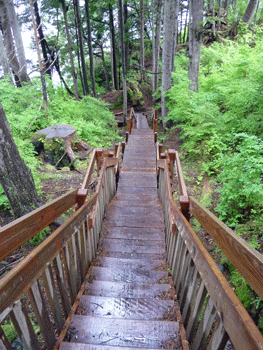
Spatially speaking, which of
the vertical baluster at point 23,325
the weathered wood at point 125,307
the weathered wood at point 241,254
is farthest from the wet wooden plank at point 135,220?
the vertical baluster at point 23,325

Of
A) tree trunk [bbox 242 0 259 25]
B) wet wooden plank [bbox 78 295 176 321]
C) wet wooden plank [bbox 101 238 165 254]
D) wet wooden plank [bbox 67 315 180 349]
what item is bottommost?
wet wooden plank [bbox 101 238 165 254]

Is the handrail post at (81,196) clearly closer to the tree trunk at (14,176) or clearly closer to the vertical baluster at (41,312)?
the vertical baluster at (41,312)

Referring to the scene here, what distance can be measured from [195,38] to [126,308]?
35.7ft

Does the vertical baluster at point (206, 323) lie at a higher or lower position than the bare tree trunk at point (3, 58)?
lower

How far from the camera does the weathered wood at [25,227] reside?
1.50m

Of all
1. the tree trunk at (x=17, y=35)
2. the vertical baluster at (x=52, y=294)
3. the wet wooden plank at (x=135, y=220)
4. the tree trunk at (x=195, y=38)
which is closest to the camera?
the vertical baluster at (x=52, y=294)

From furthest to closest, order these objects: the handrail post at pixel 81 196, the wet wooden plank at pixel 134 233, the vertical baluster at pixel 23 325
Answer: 1. the wet wooden plank at pixel 134 233
2. the handrail post at pixel 81 196
3. the vertical baluster at pixel 23 325

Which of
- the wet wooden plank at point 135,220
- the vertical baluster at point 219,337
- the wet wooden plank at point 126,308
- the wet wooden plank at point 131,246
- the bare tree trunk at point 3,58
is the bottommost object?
the wet wooden plank at point 135,220

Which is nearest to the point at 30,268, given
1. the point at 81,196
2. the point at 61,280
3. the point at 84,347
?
the point at 61,280

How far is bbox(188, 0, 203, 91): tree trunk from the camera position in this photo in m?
9.26

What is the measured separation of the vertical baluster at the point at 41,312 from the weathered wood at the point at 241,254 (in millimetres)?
1341

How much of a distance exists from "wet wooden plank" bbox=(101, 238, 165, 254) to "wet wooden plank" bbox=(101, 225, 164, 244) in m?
0.14

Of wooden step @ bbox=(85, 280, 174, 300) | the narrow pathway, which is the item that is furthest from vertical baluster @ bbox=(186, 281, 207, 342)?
wooden step @ bbox=(85, 280, 174, 300)

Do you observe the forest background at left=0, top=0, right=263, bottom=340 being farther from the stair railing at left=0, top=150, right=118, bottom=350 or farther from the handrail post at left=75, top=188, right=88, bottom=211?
the stair railing at left=0, top=150, right=118, bottom=350
